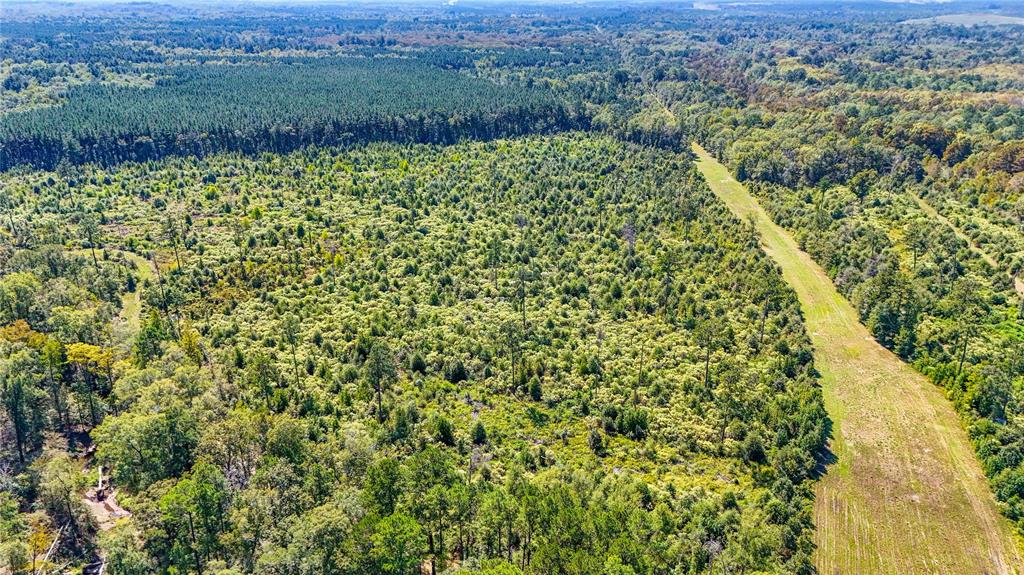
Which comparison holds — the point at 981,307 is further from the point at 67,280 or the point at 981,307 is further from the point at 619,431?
the point at 67,280

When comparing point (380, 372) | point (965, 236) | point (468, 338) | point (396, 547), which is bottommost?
point (468, 338)

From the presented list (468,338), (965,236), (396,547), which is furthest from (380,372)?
(965,236)

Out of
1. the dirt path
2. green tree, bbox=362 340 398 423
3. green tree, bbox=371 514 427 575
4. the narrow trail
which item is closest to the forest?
green tree, bbox=371 514 427 575

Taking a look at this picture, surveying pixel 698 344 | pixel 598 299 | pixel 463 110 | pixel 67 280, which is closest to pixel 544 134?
pixel 463 110

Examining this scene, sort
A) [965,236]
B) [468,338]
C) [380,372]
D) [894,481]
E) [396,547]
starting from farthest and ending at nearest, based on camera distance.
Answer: [965,236] → [468,338] → [380,372] → [894,481] → [396,547]

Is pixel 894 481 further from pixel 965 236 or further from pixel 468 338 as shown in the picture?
pixel 965 236

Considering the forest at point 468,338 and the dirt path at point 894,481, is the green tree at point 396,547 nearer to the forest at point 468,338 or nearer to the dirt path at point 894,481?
the forest at point 468,338
